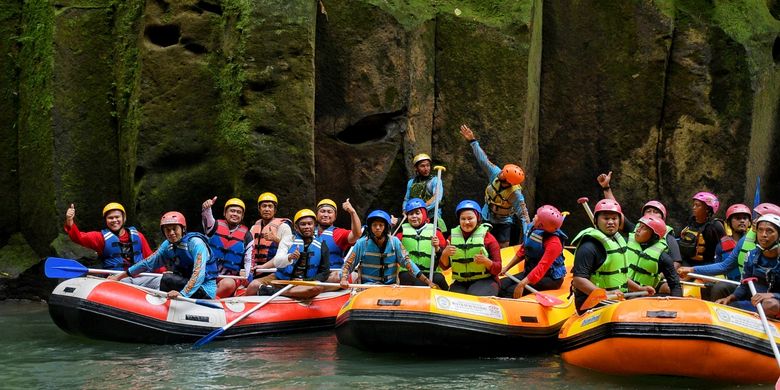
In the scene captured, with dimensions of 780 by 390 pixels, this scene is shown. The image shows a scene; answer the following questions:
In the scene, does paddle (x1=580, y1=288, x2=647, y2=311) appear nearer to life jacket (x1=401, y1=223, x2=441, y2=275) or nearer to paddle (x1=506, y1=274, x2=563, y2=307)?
paddle (x1=506, y1=274, x2=563, y2=307)

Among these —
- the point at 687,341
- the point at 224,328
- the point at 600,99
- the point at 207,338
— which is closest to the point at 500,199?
the point at 600,99

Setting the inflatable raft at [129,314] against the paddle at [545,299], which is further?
the inflatable raft at [129,314]

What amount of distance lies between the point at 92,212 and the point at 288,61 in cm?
333

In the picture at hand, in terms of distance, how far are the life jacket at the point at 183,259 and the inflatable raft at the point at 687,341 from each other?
13.8ft

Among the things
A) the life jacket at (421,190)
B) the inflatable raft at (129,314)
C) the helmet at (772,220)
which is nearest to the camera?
the helmet at (772,220)

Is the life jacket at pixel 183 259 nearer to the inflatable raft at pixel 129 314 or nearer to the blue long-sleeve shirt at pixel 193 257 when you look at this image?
the blue long-sleeve shirt at pixel 193 257

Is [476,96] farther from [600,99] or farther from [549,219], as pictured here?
[549,219]

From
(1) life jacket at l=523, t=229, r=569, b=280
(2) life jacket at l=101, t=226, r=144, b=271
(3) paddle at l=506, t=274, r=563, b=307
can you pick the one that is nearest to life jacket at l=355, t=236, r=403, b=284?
(1) life jacket at l=523, t=229, r=569, b=280

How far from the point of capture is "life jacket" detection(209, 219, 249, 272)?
11961 millimetres

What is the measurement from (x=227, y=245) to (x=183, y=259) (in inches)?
49.7

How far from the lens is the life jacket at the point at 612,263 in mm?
9492

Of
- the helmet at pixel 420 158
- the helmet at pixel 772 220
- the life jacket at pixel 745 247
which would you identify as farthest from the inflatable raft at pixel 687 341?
the helmet at pixel 420 158

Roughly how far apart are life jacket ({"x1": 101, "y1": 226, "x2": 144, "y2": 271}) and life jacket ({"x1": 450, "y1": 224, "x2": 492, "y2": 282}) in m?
3.70

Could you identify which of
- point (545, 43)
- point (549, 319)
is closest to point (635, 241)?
point (549, 319)
